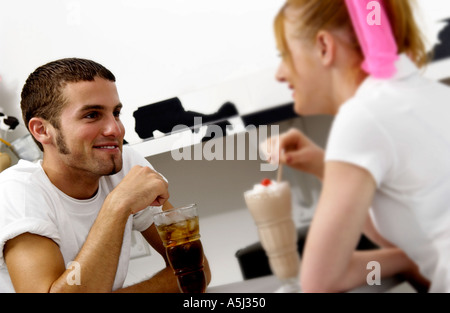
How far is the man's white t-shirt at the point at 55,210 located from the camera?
2.99 ft

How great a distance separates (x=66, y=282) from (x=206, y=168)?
0.30 metres

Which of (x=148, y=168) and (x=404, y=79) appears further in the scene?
(x=148, y=168)

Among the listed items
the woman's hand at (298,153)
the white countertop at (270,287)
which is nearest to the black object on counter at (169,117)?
the woman's hand at (298,153)

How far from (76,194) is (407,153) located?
2.02 ft

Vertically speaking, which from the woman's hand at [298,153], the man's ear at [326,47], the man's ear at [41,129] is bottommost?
the woman's hand at [298,153]

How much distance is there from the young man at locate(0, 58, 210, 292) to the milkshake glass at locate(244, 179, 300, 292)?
169mm

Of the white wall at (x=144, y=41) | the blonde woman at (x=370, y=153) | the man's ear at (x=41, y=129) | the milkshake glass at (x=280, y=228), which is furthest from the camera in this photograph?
the man's ear at (x=41, y=129)

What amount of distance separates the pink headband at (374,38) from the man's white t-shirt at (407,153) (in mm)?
13

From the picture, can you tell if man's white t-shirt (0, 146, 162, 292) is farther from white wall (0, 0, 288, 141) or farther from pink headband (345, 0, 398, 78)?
pink headband (345, 0, 398, 78)

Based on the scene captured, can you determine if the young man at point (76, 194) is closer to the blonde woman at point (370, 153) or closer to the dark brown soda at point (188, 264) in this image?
the dark brown soda at point (188, 264)

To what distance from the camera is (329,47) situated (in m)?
0.65
